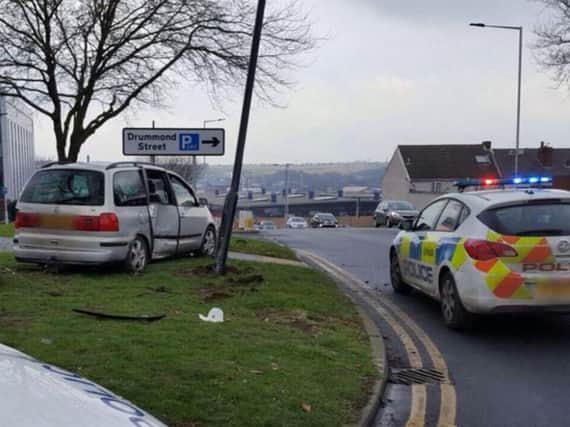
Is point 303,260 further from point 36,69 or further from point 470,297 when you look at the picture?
point 36,69

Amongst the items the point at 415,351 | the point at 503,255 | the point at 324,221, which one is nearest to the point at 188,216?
the point at 415,351

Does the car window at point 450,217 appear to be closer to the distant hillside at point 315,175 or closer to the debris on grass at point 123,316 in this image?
→ the debris on grass at point 123,316

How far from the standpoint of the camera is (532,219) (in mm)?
6906

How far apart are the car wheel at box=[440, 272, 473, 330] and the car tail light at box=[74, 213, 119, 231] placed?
4.59m

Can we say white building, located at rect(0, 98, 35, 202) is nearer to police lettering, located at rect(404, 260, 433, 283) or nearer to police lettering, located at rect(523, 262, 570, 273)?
police lettering, located at rect(404, 260, 433, 283)

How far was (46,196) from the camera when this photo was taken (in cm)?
929

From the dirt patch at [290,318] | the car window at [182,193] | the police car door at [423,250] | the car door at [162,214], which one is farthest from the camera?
the car window at [182,193]

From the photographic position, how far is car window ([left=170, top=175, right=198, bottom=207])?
36.4 feet

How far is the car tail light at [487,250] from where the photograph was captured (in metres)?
6.71

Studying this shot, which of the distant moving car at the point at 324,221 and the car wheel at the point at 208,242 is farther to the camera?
the distant moving car at the point at 324,221

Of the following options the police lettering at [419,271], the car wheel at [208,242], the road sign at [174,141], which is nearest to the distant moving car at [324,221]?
the car wheel at [208,242]

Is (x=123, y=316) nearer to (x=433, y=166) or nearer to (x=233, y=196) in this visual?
(x=233, y=196)

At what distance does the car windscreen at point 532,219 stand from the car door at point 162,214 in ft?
17.3

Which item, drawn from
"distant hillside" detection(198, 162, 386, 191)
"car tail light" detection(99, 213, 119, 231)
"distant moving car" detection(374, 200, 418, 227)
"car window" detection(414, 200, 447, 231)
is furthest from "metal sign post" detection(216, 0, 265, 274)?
"distant hillside" detection(198, 162, 386, 191)
